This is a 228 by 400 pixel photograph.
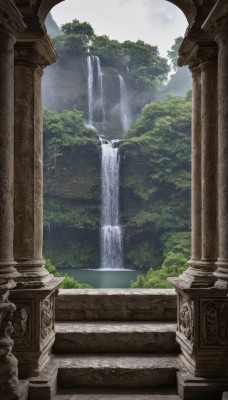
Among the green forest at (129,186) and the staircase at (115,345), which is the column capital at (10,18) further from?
the green forest at (129,186)

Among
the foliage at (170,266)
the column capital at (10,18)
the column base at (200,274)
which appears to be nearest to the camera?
the column capital at (10,18)

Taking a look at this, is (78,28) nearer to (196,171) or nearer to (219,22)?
(196,171)

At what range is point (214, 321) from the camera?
188 inches

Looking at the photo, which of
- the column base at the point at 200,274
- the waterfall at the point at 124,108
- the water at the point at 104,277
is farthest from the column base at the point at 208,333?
the waterfall at the point at 124,108

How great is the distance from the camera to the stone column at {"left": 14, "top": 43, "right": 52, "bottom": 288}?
200 inches

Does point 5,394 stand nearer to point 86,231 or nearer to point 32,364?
point 32,364

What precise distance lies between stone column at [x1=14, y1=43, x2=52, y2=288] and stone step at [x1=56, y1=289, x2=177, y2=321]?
1.29 m

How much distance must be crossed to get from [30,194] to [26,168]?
Result: 327mm

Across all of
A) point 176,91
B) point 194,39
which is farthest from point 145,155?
point 194,39

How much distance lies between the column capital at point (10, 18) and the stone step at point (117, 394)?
4.04m

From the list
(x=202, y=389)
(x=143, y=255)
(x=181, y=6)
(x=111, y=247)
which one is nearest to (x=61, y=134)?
(x=111, y=247)

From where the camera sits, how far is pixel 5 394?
393 cm

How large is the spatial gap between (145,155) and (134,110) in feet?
33.9

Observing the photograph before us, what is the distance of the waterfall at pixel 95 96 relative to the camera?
38.2 metres
